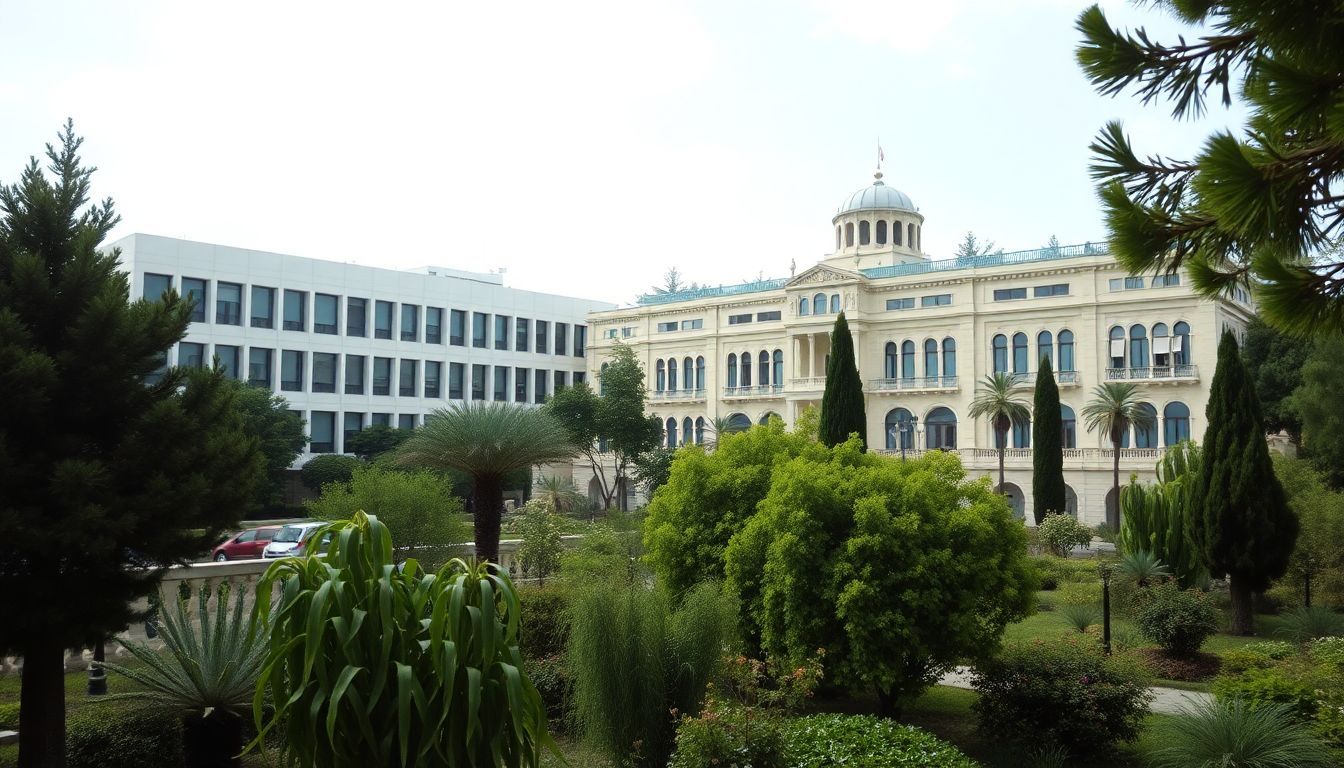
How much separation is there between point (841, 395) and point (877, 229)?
95.6 ft

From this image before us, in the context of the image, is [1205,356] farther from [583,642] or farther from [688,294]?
[583,642]

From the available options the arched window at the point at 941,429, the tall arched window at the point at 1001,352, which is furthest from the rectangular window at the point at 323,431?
the tall arched window at the point at 1001,352

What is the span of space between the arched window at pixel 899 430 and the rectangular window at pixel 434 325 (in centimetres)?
2401

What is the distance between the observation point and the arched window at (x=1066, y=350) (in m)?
46.4

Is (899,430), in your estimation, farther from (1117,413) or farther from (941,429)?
(1117,413)

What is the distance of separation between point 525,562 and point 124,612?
10.4 meters

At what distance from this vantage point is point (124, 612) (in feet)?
26.7

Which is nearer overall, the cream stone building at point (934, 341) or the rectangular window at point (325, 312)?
the cream stone building at point (934, 341)

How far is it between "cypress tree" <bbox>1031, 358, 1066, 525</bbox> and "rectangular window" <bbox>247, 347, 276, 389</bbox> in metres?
33.2

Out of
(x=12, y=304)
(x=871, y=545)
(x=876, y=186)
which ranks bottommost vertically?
(x=871, y=545)

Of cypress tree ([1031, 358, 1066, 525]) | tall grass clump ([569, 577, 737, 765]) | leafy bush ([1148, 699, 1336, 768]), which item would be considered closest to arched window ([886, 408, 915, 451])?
cypress tree ([1031, 358, 1066, 525])

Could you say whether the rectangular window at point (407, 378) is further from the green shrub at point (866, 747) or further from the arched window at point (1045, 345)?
the green shrub at point (866, 747)

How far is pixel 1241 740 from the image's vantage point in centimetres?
812

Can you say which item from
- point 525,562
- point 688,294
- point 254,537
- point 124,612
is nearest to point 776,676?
point 124,612
